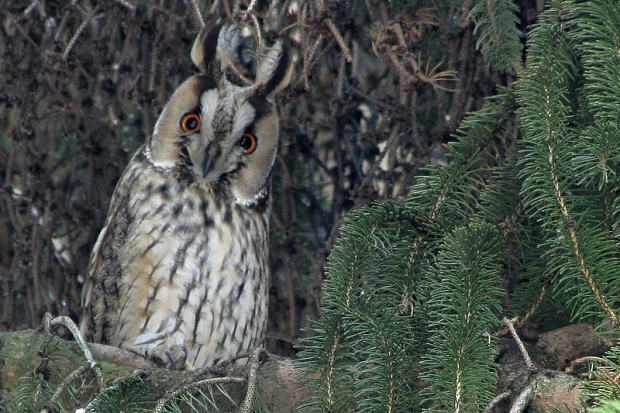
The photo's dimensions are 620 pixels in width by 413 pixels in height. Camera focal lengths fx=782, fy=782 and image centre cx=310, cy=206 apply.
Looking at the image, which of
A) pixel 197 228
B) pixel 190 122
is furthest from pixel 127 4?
pixel 197 228

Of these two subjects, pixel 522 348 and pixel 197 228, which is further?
pixel 197 228

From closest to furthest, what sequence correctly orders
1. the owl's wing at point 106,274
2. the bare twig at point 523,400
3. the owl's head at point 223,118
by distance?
the bare twig at point 523,400 → the owl's head at point 223,118 → the owl's wing at point 106,274

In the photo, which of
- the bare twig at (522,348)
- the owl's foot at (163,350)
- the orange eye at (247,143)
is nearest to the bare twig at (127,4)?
the orange eye at (247,143)

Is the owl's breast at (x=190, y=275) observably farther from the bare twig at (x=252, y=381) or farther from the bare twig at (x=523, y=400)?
the bare twig at (x=523, y=400)

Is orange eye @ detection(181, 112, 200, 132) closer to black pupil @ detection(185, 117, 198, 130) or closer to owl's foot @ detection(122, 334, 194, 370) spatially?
black pupil @ detection(185, 117, 198, 130)

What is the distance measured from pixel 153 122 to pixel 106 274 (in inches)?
17.4

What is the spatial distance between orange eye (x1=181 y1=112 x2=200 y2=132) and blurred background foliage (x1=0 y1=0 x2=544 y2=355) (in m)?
0.10

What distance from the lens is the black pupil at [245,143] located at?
197 centimetres

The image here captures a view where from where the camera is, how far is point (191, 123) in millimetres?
1944

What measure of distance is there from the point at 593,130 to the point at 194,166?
109 centimetres

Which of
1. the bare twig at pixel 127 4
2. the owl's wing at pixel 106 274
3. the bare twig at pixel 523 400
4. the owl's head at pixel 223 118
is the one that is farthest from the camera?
the owl's wing at pixel 106 274

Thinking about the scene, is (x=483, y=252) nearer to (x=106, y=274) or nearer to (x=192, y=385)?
(x=192, y=385)

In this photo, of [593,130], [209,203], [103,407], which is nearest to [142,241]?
[209,203]

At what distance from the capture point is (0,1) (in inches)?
82.0
